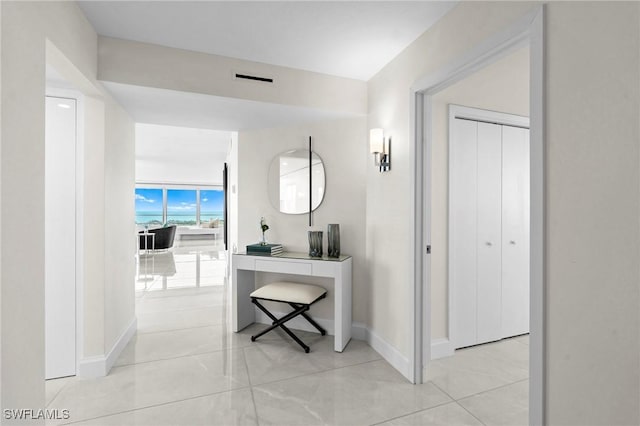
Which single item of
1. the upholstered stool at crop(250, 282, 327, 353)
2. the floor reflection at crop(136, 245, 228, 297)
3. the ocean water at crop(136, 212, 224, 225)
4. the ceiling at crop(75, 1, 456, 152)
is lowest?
the floor reflection at crop(136, 245, 228, 297)

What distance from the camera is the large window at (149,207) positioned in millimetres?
11328

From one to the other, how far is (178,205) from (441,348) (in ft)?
37.3

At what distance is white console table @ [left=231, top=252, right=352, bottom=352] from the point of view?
9.01 feet

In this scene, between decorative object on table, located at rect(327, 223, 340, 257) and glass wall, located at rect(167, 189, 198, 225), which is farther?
glass wall, located at rect(167, 189, 198, 225)

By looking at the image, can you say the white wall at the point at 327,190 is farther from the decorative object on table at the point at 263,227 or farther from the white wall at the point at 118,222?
the white wall at the point at 118,222

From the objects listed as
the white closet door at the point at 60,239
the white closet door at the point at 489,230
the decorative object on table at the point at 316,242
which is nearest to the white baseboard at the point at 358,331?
the decorative object on table at the point at 316,242

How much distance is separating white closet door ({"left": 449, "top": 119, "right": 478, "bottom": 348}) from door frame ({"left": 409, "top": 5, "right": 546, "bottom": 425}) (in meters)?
0.57

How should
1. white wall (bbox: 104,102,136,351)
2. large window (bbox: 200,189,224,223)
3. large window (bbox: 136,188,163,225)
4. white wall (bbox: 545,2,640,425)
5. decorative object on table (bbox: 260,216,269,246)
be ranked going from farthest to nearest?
large window (bbox: 200,189,224,223), large window (bbox: 136,188,163,225), decorative object on table (bbox: 260,216,269,246), white wall (bbox: 104,102,136,351), white wall (bbox: 545,2,640,425)

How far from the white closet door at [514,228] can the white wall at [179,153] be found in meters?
→ 4.04

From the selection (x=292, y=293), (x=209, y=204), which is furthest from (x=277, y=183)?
(x=209, y=204)

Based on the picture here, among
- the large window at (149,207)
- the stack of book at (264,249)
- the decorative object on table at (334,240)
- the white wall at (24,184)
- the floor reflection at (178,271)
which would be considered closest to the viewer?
the white wall at (24,184)

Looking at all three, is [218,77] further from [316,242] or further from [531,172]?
[531,172]

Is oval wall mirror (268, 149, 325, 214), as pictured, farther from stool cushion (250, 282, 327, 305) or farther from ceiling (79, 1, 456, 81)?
ceiling (79, 1, 456, 81)

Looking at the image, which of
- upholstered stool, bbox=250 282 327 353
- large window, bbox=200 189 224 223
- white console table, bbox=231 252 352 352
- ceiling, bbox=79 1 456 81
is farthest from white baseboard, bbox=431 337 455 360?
large window, bbox=200 189 224 223
